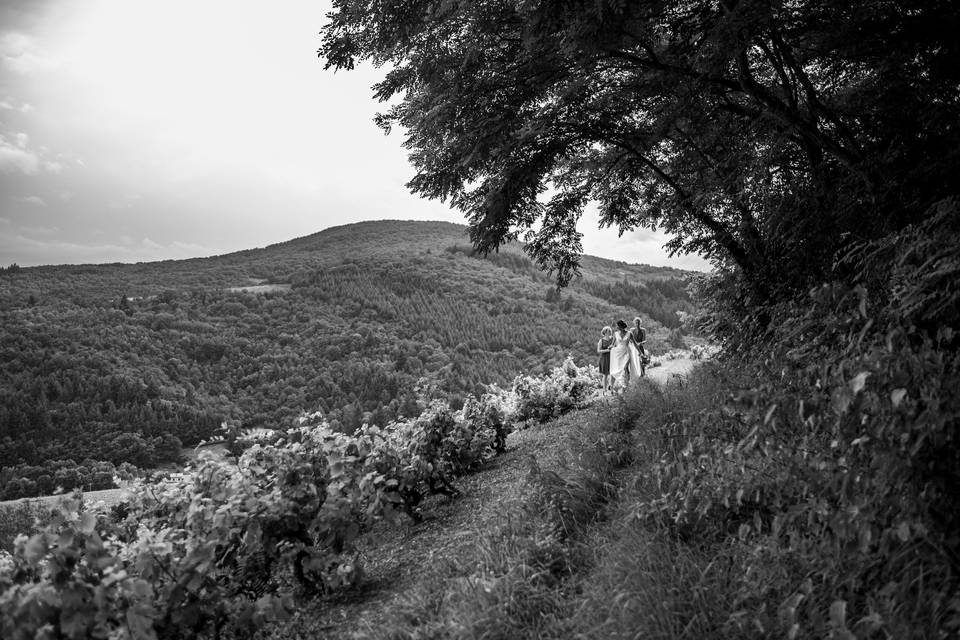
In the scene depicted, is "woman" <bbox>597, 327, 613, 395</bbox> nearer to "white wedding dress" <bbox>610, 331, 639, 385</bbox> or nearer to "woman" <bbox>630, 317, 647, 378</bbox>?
"white wedding dress" <bbox>610, 331, 639, 385</bbox>

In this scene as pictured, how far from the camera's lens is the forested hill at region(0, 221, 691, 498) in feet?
136

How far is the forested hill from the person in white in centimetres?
1967

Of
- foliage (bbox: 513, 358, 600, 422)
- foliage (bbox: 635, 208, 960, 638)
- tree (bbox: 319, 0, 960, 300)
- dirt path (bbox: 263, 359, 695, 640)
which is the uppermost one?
tree (bbox: 319, 0, 960, 300)

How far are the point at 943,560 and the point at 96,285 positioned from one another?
9148 cm

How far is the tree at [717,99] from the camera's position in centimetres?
475

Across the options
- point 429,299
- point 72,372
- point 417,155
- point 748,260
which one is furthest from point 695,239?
point 429,299

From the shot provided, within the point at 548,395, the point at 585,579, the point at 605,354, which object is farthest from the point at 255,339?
the point at 585,579

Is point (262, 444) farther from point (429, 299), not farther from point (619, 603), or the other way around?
point (429, 299)

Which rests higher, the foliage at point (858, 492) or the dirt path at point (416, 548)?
the foliage at point (858, 492)

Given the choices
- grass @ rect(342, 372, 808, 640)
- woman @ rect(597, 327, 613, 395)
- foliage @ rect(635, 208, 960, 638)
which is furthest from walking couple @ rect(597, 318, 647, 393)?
foliage @ rect(635, 208, 960, 638)

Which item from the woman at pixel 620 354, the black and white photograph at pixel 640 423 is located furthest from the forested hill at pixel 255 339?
the black and white photograph at pixel 640 423

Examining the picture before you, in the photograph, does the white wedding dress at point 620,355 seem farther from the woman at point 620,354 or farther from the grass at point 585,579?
the grass at point 585,579

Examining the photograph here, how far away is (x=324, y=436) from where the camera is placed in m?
4.02

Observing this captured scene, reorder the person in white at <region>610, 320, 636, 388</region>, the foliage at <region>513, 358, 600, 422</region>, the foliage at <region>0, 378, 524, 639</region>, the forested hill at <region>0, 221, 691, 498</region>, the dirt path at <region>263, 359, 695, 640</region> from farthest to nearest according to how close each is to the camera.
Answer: the forested hill at <region>0, 221, 691, 498</region> → the person in white at <region>610, 320, 636, 388</region> → the foliage at <region>513, 358, 600, 422</region> → the dirt path at <region>263, 359, 695, 640</region> → the foliage at <region>0, 378, 524, 639</region>
